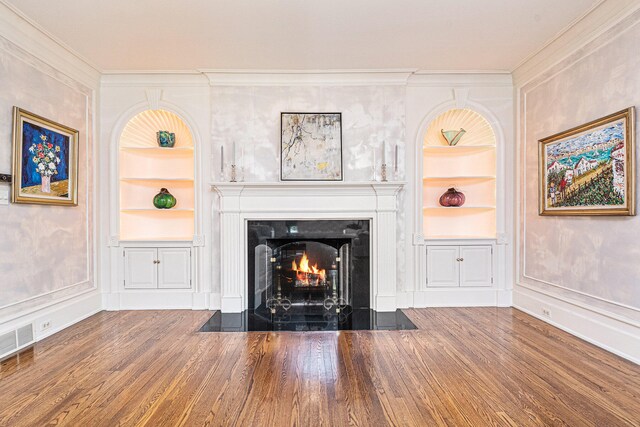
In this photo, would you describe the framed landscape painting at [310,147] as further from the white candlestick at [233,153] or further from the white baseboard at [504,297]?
the white baseboard at [504,297]

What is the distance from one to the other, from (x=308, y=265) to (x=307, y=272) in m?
0.08

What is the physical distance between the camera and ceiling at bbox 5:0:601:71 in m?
2.69

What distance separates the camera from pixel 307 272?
394 cm

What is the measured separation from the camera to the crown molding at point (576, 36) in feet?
8.55

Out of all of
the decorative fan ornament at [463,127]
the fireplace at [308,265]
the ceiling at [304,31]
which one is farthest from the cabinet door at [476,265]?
the ceiling at [304,31]

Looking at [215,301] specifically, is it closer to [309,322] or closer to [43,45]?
[309,322]

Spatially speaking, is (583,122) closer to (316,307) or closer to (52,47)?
(316,307)

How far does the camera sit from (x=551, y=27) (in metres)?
3.01

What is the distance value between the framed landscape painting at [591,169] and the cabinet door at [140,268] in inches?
170

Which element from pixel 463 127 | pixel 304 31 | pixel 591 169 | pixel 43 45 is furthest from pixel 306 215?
pixel 43 45

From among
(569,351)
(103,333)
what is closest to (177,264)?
(103,333)

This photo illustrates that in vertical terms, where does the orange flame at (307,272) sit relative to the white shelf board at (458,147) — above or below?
below

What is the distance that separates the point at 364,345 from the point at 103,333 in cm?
241

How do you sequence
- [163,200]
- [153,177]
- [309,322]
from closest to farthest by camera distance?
[309,322]
[163,200]
[153,177]
